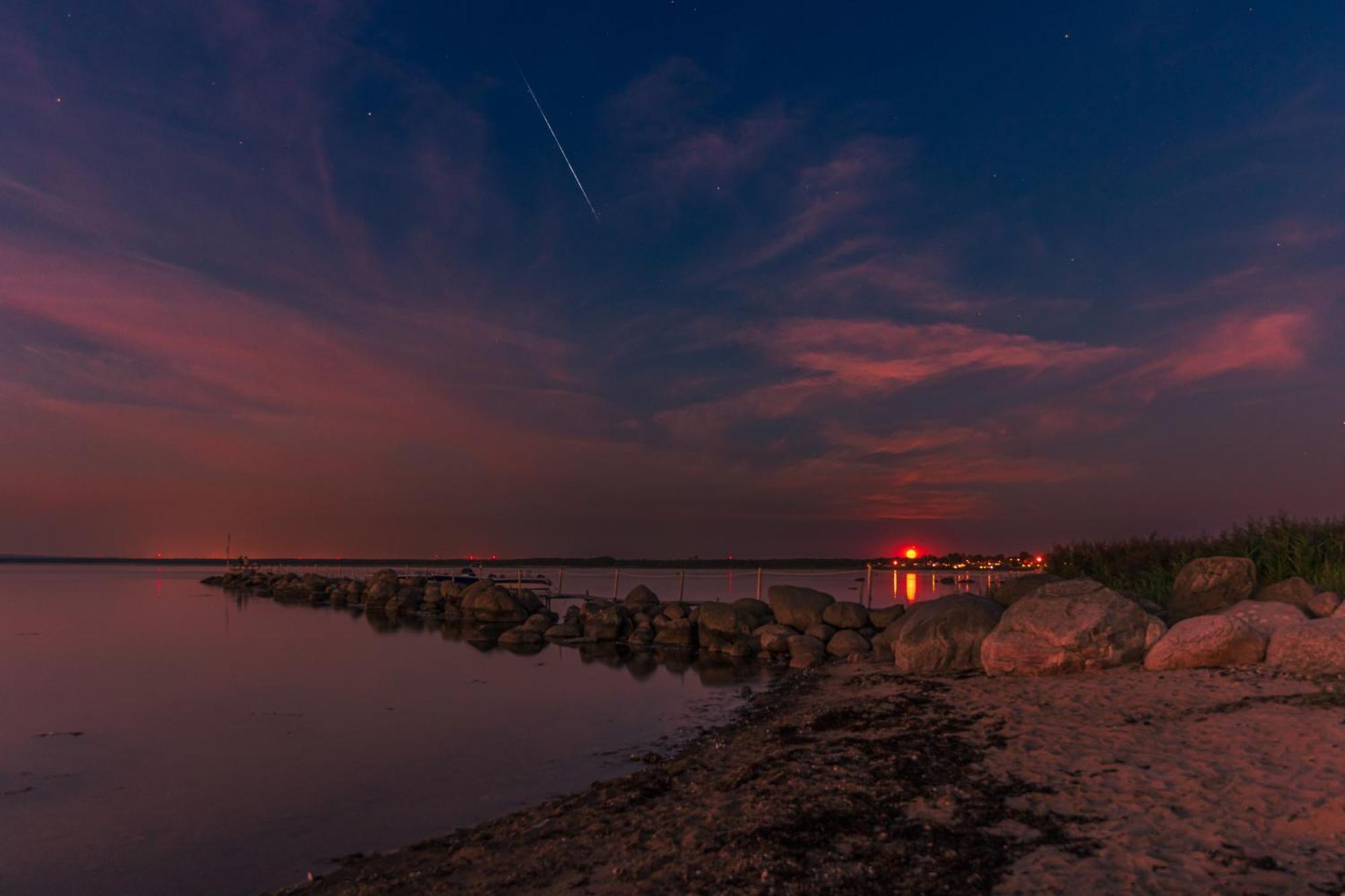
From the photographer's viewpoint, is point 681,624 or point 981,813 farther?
point 681,624

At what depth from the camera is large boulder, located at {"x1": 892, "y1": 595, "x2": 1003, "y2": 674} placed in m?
16.0

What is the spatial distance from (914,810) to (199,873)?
23.2 ft

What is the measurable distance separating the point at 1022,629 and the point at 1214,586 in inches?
196

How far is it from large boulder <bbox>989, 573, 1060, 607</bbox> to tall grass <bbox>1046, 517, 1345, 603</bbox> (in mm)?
1506

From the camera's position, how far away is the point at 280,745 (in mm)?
13984

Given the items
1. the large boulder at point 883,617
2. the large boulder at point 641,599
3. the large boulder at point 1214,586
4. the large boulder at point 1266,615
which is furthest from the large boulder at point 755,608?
the large boulder at point 1266,615

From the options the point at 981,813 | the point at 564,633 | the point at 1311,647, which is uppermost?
the point at 1311,647

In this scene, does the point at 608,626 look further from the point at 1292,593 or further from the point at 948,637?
the point at 1292,593

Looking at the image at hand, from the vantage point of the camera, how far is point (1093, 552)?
25000 mm

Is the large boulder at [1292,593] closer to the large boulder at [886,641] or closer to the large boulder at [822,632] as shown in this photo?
the large boulder at [886,641]

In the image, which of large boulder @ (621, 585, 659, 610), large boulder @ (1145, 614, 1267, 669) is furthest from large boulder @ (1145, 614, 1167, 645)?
large boulder @ (621, 585, 659, 610)

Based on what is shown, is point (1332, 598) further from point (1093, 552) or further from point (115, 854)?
point (115, 854)

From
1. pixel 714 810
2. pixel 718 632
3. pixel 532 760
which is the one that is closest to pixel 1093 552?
pixel 718 632

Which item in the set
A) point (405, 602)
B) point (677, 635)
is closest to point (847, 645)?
point (677, 635)
